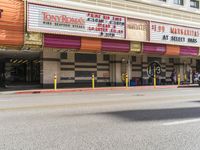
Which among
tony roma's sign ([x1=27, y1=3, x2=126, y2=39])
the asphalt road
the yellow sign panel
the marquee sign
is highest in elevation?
tony roma's sign ([x1=27, y1=3, x2=126, y2=39])

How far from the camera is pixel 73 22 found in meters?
25.4

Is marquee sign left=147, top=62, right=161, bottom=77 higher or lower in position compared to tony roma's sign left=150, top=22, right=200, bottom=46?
lower

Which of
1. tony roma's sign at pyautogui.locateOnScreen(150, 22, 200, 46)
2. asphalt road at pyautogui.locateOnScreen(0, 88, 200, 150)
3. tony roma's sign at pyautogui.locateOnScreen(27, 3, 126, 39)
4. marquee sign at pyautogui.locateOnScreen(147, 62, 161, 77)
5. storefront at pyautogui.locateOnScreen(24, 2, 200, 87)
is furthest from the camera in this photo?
marquee sign at pyautogui.locateOnScreen(147, 62, 161, 77)

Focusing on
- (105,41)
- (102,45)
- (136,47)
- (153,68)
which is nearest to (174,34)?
(153,68)

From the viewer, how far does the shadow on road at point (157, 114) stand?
10.0 meters

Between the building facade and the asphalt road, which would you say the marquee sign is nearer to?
the building facade

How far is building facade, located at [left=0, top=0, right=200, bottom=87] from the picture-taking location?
79.8ft

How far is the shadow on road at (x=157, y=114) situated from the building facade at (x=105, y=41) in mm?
13744

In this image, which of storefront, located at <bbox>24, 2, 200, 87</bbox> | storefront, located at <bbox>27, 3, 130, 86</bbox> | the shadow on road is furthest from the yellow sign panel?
the shadow on road

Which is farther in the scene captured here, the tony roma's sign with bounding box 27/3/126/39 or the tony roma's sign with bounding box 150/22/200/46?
the tony roma's sign with bounding box 150/22/200/46

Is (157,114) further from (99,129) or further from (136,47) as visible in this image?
(136,47)

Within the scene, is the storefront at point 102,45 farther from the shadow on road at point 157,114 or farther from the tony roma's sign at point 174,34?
the shadow on road at point 157,114

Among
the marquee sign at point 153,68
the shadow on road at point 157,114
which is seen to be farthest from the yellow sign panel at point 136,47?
the shadow on road at point 157,114

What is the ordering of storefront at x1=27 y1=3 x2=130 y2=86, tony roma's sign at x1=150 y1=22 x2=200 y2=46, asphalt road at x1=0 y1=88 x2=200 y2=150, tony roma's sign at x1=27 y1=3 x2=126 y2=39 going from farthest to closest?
Answer: tony roma's sign at x1=150 y1=22 x2=200 y2=46 < storefront at x1=27 y1=3 x2=130 y2=86 < tony roma's sign at x1=27 y1=3 x2=126 y2=39 < asphalt road at x1=0 y1=88 x2=200 y2=150
